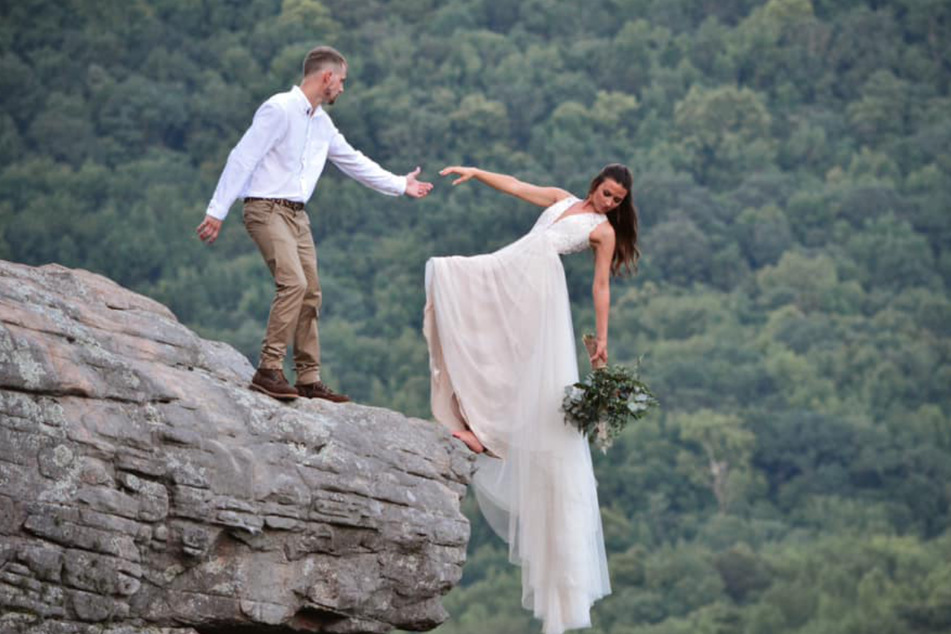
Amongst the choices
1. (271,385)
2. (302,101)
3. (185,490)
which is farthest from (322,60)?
(185,490)

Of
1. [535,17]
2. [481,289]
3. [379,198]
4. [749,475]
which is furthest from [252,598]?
[535,17]

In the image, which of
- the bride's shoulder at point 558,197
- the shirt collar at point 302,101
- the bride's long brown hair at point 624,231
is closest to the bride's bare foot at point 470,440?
the bride's long brown hair at point 624,231

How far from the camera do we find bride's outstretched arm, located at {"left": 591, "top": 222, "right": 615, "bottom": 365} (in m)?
15.2

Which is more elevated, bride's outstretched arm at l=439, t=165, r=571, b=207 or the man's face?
the man's face

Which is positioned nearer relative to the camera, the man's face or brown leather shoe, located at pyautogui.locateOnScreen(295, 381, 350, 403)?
the man's face

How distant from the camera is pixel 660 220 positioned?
108 m

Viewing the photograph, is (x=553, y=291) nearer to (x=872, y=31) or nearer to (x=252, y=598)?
(x=252, y=598)

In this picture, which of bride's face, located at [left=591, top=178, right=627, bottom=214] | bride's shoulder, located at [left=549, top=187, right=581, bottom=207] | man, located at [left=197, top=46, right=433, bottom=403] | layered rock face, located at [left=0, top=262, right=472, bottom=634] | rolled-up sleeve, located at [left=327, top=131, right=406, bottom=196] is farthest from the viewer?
bride's shoulder, located at [left=549, top=187, right=581, bottom=207]

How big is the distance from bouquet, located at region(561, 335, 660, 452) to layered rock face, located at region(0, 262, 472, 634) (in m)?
1.00

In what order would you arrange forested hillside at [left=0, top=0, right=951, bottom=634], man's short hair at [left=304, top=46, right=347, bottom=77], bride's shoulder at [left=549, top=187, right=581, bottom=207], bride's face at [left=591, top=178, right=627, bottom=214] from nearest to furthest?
1. man's short hair at [left=304, top=46, right=347, bottom=77]
2. bride's face at [left=591, top=178, right=627, bottom=214]
3. bride's shoulder at [left=549, top=187, right=581, bottom=207]
4. forested hillside at [left=0, top=0, right=951, bottom=634]

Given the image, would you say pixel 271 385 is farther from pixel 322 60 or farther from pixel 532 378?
pixel 322 60

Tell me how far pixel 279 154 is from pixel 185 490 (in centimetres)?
265

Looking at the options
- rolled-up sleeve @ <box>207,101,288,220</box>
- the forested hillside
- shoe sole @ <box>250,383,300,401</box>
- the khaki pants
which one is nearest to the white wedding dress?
the khaki pants

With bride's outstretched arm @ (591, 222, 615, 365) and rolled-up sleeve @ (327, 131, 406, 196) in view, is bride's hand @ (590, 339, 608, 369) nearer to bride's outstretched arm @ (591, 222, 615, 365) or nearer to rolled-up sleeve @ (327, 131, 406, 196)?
bride's outstretched arm @ (591, 222, 615, 365)
